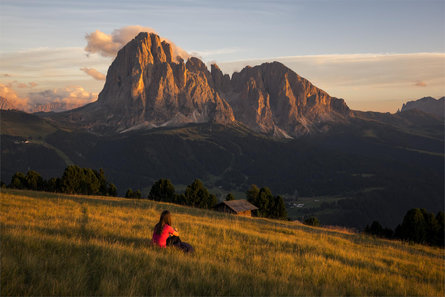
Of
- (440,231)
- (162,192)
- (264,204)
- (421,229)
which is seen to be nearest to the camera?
(421,229)

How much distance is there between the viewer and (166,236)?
10680 mm

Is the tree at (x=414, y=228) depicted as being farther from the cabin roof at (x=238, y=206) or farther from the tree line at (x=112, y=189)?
the cabin roof at (x=238, y=206)

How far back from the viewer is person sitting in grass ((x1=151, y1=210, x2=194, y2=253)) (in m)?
10.5

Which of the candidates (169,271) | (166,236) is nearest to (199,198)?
(166,236)

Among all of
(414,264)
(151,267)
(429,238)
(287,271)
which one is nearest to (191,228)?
(287,271)

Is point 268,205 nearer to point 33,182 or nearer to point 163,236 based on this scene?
point 33,182

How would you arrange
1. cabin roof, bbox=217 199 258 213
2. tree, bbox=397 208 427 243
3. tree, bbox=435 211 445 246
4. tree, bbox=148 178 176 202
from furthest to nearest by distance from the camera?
tree, bbox=148 178 176 202
cabin roof, bbox=217 199 258 213
tree, bbox=435 211 445 246
tree, bbox=397 208 427 243

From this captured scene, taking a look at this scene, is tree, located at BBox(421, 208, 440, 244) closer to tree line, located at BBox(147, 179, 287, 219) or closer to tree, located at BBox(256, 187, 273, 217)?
tree line, located at BBox(147, 179, 287, 219)

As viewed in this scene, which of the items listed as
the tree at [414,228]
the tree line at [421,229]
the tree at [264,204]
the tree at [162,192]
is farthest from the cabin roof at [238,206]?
the tree at [414,228]

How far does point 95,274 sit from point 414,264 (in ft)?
48.9

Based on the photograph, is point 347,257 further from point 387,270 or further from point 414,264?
point 414,264

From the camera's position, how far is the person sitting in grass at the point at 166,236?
1055 centimetres

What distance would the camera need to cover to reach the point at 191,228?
660 inches

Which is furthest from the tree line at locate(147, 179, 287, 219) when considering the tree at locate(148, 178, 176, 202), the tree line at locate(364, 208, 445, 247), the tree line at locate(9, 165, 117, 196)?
the tree line at locate(364, 208, 445, 247)
